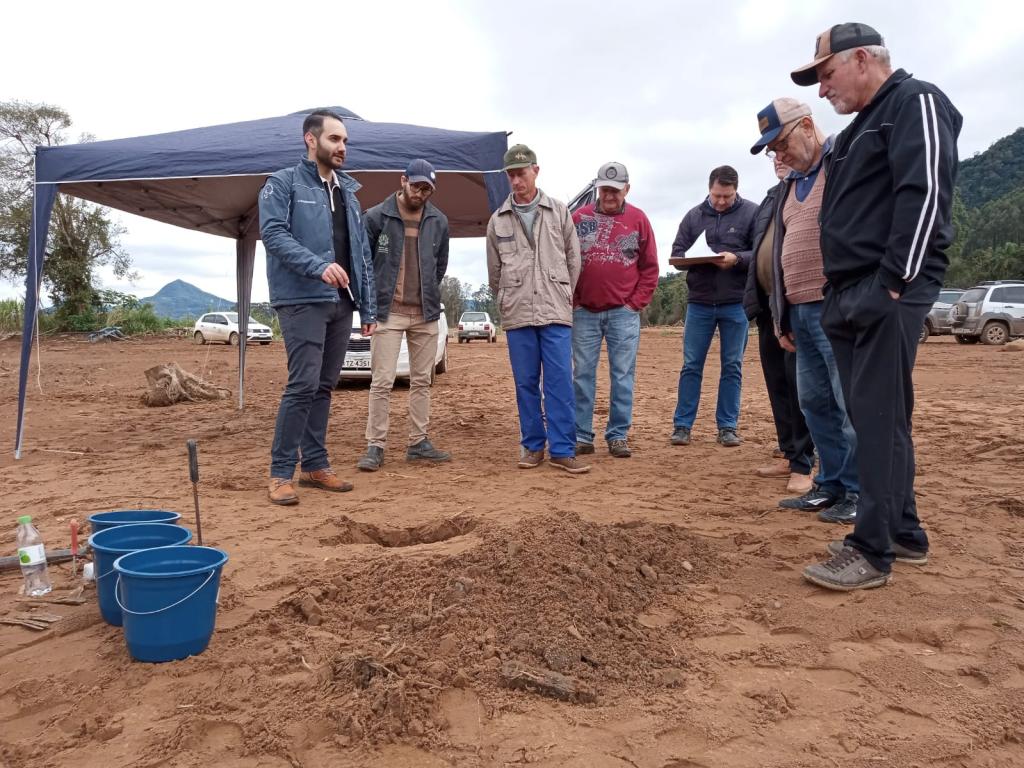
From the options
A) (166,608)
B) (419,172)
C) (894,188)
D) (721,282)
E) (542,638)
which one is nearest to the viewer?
(166,608)

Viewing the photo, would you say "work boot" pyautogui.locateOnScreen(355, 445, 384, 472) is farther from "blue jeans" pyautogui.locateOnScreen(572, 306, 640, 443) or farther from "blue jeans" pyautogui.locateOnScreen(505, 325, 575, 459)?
"blue jeans" pyautogui.locateOnScreen(572, 306, 640, 443)

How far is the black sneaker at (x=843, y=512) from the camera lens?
352 cm

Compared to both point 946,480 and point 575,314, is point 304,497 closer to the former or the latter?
point 575,314

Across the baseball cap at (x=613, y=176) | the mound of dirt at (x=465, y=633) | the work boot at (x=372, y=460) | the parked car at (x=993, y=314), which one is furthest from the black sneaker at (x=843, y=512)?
the parked car at (x=993, y=314)

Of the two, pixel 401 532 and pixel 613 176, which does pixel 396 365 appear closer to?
pixel 401 532

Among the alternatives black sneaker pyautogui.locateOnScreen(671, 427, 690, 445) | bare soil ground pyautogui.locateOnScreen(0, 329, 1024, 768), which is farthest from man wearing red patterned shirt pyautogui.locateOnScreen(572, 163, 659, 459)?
bare soil ground pyautogui.locateOnScreen(0, 329, 1024, 768)

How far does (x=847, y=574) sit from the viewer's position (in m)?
2.65

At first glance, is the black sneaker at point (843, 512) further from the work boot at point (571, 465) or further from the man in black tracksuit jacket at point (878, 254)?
the work boot at point (571, 465)

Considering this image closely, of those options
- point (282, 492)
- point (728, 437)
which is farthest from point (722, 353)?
point (282, 492)

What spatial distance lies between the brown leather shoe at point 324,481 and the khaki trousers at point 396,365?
674 mm

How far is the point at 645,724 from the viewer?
1.85 metres

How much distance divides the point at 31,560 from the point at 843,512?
3.56 meters

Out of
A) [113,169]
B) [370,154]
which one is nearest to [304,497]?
[370,154]

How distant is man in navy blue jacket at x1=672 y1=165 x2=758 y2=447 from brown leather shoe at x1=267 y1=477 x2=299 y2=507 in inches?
117
